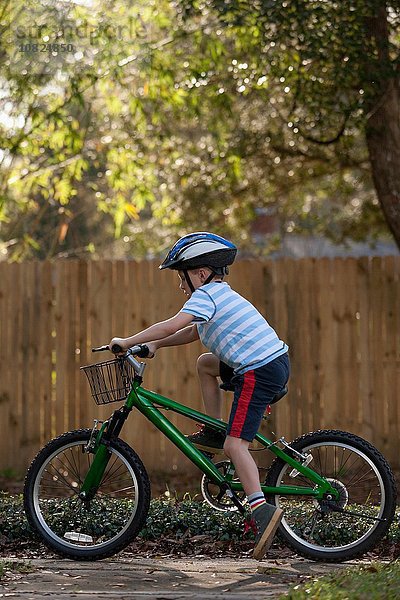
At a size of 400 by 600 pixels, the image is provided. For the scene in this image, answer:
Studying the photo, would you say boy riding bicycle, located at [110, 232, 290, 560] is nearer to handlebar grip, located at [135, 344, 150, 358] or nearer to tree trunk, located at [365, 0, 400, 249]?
handlebar grip, located at [135, 344, 150, 358]

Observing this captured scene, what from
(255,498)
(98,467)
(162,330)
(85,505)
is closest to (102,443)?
(98,467)

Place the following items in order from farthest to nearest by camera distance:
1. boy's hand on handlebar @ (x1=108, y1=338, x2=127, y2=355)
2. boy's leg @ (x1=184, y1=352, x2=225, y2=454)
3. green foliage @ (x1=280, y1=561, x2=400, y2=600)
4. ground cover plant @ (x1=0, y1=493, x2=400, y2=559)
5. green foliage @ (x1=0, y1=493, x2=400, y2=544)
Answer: green foliage @ (x1=0, y1=493, x2=400, y2=544) → ground cover plant @ (x1=0, y1=493, x2=400, y2=559) → boy's leg @ (x1=184, y1=352, x2=225, y2=454) → boy's hand on handlebar @ (x1=108, y1=338, x2=127, y2=355) → green foliage @ (x1=280, y1=561, x2=400, y2=600)

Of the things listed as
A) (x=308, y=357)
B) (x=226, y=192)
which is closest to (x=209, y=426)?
(x=308, y=357)

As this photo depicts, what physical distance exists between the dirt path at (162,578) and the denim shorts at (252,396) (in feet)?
2.24

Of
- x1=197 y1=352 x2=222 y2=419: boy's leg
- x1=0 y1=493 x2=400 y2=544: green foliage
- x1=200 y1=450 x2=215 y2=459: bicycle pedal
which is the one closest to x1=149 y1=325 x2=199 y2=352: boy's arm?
x1=197 y1=352 x2=222 y2=419: boy's leg

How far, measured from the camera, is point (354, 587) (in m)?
4.31

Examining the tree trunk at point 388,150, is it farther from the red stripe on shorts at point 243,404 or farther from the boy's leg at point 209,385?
the red stripe on shorts at point 243,404

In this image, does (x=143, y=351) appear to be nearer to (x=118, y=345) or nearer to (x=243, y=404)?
(x=118, y=345)

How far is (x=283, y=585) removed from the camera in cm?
495

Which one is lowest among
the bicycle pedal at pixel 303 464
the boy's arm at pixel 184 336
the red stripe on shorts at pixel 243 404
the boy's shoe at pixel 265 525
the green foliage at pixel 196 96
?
the boy's shoe at pixel 265 525

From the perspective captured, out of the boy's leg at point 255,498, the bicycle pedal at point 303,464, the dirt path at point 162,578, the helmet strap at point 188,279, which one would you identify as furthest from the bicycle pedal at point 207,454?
the helmet strap at point 188,279

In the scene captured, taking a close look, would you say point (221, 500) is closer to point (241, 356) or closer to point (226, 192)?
point (241, 356)

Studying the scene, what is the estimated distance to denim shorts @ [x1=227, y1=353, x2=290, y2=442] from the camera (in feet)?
17.5

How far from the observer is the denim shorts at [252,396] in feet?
17.5
